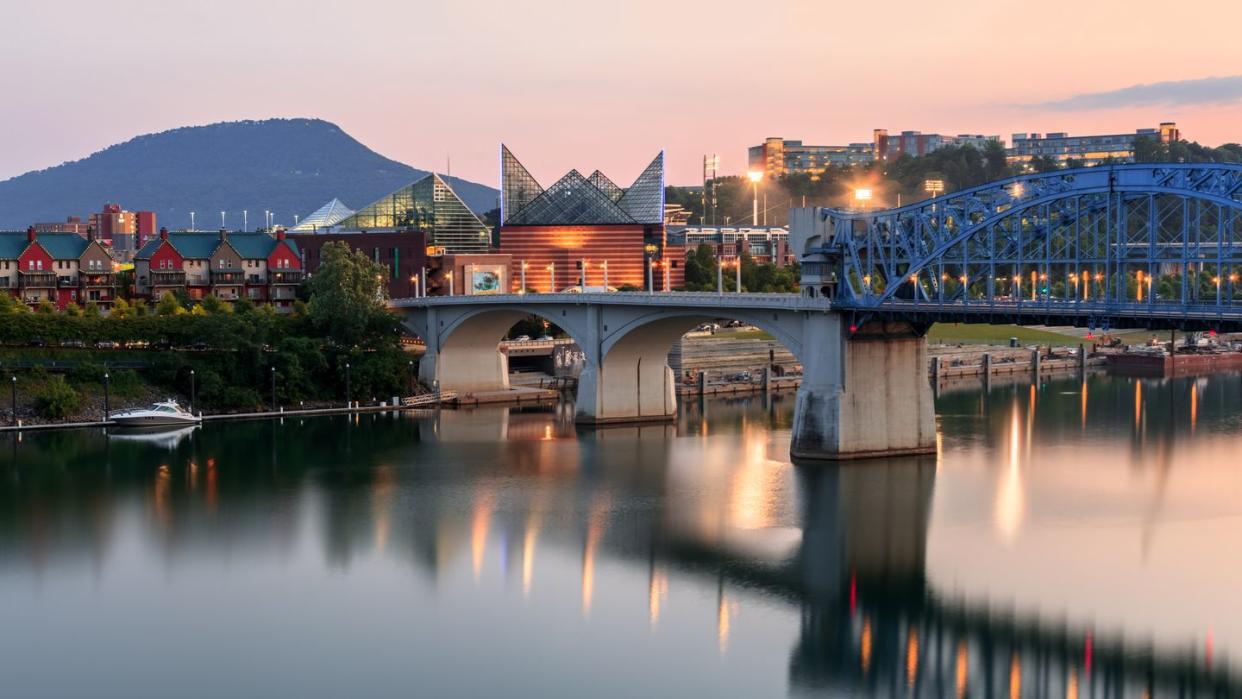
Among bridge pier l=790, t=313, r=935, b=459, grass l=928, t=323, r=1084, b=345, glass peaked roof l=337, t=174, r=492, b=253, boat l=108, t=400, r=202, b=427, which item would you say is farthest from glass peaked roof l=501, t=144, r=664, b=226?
bridge pier l=790, t=313, r=935, b=459

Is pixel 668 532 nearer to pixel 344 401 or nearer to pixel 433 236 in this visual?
pixel 344 401

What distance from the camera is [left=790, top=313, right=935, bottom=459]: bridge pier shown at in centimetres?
6419

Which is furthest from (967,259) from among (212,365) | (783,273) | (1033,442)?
(783,273)

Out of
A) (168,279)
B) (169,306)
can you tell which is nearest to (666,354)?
(169,306)

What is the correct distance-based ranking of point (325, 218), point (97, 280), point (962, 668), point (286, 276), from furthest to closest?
point (325, 218) → point (286, 276) → point (97, 280) → point (962, 668)

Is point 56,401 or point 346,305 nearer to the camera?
point 56,401

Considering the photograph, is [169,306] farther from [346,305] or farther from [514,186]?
[514,186]

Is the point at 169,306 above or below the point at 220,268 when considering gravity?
below

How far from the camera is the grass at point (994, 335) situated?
120 m

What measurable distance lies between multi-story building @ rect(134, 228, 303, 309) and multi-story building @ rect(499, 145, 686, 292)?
27.8 m

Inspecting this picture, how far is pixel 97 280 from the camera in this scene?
10588cm

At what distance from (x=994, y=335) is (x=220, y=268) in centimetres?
5783

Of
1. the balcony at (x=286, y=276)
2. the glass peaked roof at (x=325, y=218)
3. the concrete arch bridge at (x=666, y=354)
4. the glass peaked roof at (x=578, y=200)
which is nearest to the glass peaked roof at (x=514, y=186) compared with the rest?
the glass peaked roof at (x=578, y=200)

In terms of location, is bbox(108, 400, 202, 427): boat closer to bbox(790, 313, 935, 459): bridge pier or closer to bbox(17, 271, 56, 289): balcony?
bbox(17, 271, 56, 289): balcony
